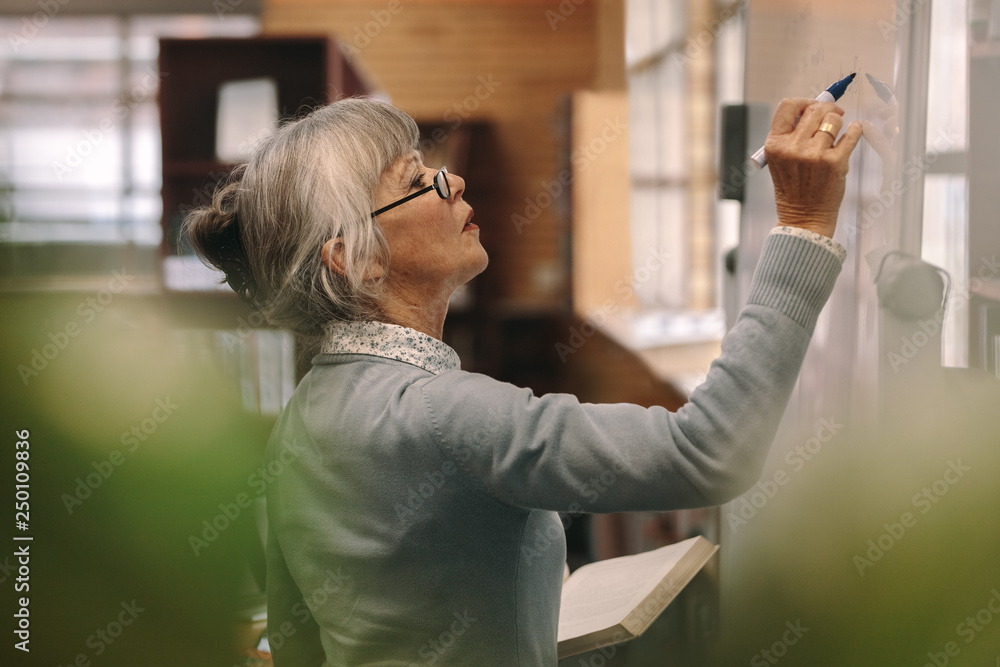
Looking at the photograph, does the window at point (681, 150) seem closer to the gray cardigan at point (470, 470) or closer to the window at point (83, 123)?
the window at point (83, 123)

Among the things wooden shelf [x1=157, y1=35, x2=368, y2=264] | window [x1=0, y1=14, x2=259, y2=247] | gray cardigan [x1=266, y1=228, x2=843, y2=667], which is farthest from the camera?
window [x1=0, y1=14, x2=259, y2=247]

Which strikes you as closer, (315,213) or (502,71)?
(315,213)

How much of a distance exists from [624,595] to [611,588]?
67 millimetres

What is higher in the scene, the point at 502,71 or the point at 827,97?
the point at 502,71

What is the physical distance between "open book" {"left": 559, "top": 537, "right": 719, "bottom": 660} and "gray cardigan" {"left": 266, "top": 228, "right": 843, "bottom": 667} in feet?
0.21

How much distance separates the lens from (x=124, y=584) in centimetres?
127

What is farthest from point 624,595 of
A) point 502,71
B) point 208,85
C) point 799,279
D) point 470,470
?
point 502,71

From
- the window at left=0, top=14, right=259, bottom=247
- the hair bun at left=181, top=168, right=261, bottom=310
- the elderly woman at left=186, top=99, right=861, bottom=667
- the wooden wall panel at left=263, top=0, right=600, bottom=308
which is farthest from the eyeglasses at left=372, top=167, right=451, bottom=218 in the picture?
the window at left=0, top=14, right=259, bottom=247

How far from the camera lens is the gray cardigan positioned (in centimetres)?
70

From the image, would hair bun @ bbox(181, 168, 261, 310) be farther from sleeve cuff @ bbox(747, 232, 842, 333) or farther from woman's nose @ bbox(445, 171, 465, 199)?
sleeve cuff @ bbox(747, 232, 842, 333)

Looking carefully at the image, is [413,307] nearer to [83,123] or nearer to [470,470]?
[470,470]

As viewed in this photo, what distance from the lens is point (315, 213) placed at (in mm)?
896

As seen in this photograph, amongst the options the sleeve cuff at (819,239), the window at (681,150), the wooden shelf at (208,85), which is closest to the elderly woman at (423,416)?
the sleeve cuff at (819,239)

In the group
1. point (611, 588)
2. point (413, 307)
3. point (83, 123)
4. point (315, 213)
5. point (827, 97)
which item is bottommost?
point (611, 588)
